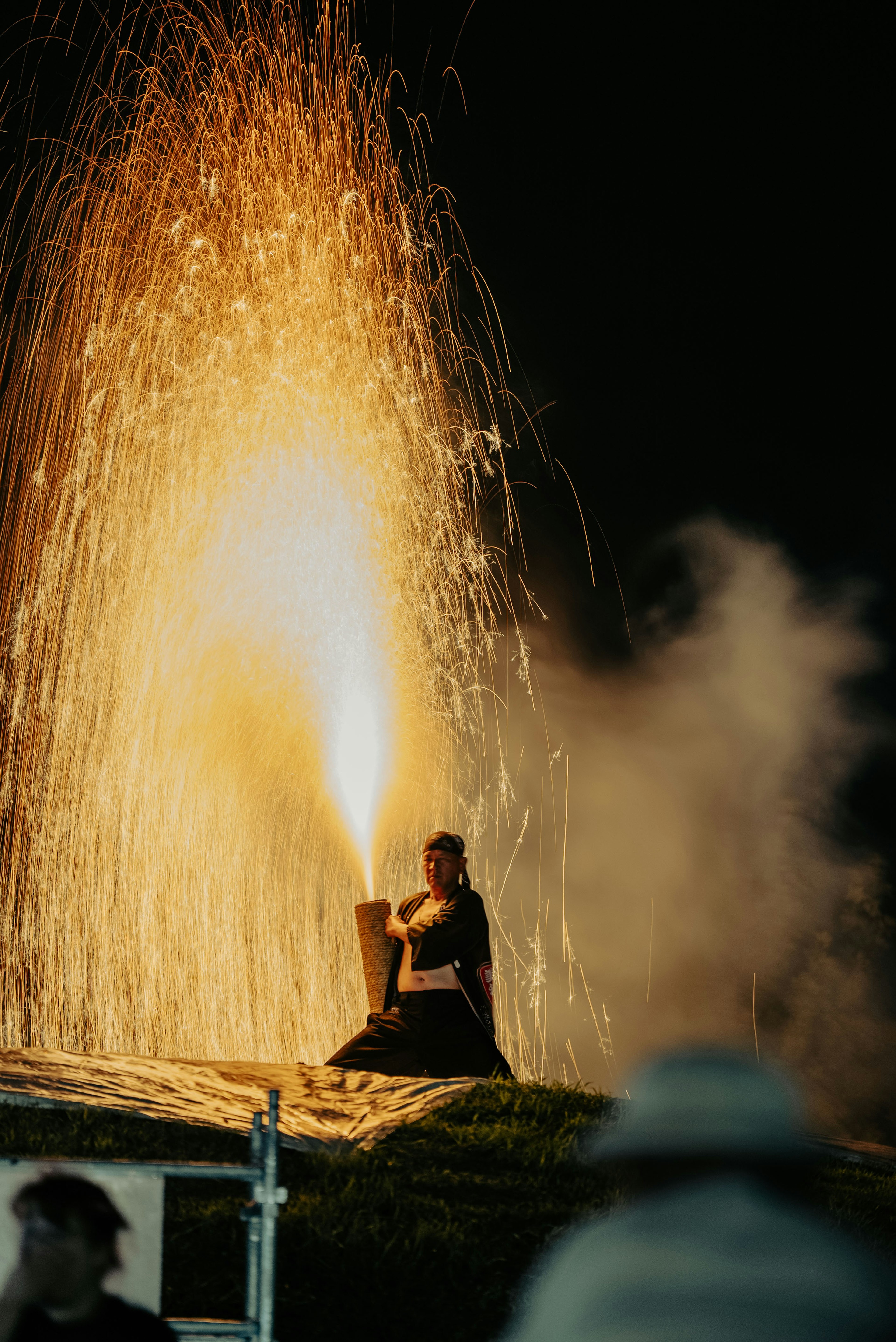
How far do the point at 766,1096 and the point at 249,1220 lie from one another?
20.5 ft

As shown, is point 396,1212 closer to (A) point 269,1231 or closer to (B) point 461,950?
(A) point 269,1231

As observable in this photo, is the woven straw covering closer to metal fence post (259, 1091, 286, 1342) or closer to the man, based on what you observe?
the man

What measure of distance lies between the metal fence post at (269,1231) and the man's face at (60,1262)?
18.6 inches

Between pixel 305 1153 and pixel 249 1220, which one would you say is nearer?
pixel 249 1220

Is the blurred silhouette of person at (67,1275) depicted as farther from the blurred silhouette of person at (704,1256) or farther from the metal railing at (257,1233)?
the blurred silhouette of person at (704,1256)

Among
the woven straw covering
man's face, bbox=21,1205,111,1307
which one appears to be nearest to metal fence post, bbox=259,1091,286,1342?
man's face, bbox=21,1205,111,1307

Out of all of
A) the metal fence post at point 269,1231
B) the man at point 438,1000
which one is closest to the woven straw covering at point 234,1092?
the man at point 438,1000

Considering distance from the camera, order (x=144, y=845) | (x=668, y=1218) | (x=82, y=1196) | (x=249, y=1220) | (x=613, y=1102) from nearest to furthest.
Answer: (x=82, y=1196) → (x=249, y=1220) → (x=668, y=1218) → (x=613, y=1102) → (x=144, y=845)

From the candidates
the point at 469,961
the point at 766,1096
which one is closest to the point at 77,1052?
the point at 469,961

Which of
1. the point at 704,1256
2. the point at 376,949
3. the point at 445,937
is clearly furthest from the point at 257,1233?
the point at 376,949

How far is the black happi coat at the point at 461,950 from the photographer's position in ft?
27.8

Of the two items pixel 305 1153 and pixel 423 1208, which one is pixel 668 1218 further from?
pixel 305 1153

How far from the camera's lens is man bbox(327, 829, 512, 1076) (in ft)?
27.5

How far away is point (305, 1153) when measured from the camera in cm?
631
